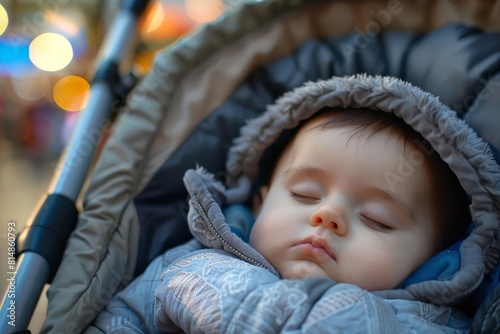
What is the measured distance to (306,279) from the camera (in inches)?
32.9

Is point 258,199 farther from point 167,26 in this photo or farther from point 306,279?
point 167,26

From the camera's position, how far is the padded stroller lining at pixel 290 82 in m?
1.15

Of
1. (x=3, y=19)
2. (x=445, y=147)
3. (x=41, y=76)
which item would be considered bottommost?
(x=445, y=147)

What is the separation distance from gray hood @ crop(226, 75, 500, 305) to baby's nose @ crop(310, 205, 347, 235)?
12cm

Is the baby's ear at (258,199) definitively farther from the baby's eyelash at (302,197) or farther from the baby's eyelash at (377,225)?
the baby's eyelash at (377,225)

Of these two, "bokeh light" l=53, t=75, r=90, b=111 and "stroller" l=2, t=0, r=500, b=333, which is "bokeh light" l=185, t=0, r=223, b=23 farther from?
"stroller" l=2, t=0, r=500, b=333

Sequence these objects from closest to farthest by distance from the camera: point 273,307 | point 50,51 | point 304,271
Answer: point 273,307, point 304,271, point 50,51

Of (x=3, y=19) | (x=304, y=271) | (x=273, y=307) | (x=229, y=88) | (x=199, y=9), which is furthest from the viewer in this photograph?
(x=199, y=9)

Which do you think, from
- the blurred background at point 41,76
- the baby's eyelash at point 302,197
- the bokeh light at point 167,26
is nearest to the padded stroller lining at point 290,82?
the baby's eyelash at point 302,197

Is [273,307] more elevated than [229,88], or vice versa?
[229,88]

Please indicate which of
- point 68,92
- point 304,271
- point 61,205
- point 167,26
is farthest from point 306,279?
point 167,26

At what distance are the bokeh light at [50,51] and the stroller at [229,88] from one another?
4.76ft

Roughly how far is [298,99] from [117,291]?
50cm

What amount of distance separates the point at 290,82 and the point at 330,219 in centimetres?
45
